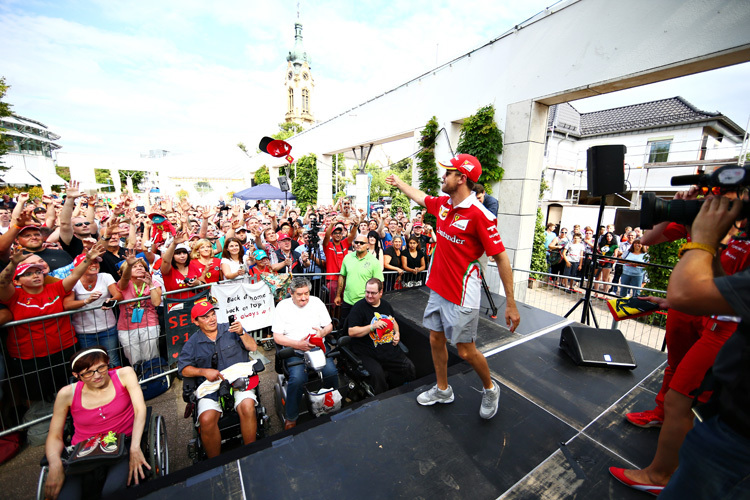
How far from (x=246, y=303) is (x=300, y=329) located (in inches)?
54.9

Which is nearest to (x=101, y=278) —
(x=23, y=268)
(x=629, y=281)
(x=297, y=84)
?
(x=23, y=268)

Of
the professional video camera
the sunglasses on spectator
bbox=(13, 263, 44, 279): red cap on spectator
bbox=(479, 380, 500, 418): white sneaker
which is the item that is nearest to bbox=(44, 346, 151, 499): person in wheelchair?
the sunglasses on spectator

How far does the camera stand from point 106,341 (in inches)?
139

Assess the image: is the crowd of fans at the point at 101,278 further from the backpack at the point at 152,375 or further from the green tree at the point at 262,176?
the green tree at the point at 262,176

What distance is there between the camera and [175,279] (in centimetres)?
420

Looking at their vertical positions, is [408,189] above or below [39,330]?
above

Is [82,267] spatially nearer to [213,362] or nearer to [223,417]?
[213,362]

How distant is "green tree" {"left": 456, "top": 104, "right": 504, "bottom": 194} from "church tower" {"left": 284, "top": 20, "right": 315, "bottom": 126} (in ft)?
201

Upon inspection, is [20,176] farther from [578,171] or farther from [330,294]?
[578,171]

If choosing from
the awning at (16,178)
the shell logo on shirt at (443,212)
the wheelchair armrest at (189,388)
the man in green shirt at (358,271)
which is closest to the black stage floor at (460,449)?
the wheelchair armrest at (189,388)

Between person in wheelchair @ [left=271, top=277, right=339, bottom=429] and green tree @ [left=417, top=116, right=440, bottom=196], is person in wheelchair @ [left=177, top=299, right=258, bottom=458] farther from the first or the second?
green tree @ [left=417, top=116, right=440, bottom=196]

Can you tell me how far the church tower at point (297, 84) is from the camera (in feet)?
202

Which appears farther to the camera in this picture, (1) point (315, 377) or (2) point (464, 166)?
(1) point (315, 377)

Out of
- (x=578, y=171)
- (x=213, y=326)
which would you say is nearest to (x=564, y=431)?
(x=213, y=326)
